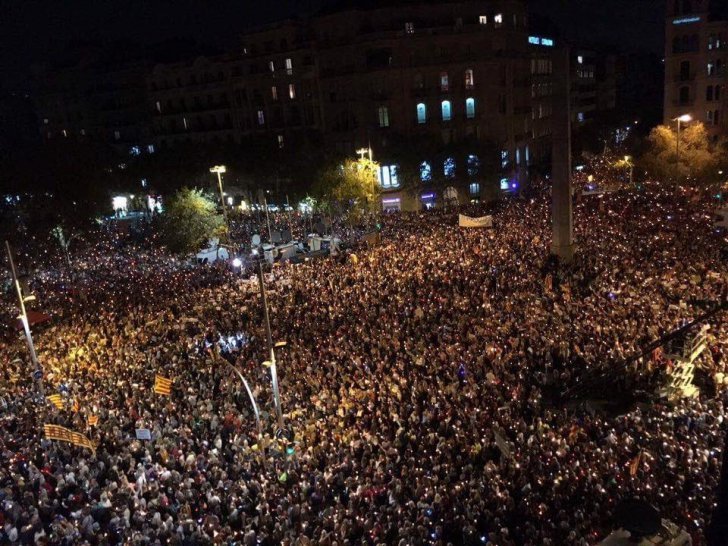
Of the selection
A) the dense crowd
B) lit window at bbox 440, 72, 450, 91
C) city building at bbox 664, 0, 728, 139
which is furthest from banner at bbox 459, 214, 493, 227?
city building at bbox 664, 0, 728, 139

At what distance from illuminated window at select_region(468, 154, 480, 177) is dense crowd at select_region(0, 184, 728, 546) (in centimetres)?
2268

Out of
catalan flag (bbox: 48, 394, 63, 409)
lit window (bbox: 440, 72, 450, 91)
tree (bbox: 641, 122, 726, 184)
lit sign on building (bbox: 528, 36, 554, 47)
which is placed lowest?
catalan flag (bbox: 48, 394, 63, 409)

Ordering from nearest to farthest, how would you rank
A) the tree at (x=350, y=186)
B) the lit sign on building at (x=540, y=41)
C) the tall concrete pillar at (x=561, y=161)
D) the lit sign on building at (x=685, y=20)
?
the tall concrete pillar at (x=561, y=161)
the tree at (x=350, y=186)
the lit sign on building at (x=685, y=20)
the lit sign on building at (x=540, y=41)

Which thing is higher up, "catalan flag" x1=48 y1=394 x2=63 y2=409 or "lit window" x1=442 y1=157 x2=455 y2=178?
"lit window" x1=442 y1=157 x2=455 y2=178

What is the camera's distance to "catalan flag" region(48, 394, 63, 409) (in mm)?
17119

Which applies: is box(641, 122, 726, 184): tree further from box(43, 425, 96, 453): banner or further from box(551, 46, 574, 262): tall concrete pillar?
box(43, 425, 96, 453): banner

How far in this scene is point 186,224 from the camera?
38781mm

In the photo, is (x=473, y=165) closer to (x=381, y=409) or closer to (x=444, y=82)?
(x=444, y=82)

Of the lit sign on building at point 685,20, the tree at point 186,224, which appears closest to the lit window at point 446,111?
the lit sign on building at point 685,20

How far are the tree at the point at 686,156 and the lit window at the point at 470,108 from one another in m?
15.0

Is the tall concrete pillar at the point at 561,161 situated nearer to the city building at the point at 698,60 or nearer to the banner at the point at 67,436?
the banner at the point at 67,436

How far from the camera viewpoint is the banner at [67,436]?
14.8m

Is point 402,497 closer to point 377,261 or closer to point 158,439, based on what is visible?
point 158,439

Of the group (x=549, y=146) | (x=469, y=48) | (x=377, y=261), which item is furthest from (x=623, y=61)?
(x=377, y=261)
